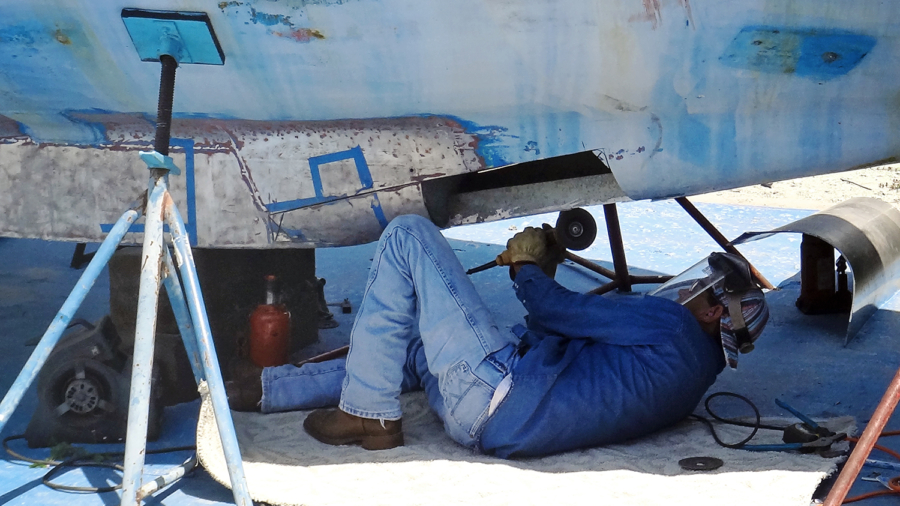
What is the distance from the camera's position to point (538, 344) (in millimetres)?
2398

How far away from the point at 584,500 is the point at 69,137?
1976mm

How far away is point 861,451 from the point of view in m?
1.87

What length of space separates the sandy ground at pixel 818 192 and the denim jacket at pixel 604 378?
12.9ft

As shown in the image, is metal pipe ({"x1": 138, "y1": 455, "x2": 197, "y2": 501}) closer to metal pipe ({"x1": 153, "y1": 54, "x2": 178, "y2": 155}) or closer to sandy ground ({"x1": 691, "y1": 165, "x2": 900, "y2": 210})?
metal pipe ({"x1": 153, "y1": 54, "x2": 178, "y2": 155})

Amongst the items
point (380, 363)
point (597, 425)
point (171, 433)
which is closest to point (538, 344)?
point (597, 425)

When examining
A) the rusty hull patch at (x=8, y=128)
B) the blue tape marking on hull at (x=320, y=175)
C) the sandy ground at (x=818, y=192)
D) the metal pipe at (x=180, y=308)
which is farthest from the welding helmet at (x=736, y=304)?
the sandy ground at (x=818, y=192)

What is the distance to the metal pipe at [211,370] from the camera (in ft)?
6.66

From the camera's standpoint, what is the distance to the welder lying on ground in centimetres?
228

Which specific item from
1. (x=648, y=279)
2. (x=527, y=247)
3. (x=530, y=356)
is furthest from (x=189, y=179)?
(x=648, y=279)

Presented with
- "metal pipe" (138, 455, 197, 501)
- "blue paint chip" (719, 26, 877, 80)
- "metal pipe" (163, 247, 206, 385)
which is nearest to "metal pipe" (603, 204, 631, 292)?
"blue paint chip" (719, 26, 877, 80)

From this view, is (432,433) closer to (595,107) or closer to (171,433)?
(171,433)

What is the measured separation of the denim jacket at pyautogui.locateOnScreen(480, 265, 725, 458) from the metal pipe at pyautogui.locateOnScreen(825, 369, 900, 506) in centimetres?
50

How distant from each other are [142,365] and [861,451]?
5.43ft

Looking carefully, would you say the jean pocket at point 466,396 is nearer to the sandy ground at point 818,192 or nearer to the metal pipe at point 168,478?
the metal pipe at point 168,478
